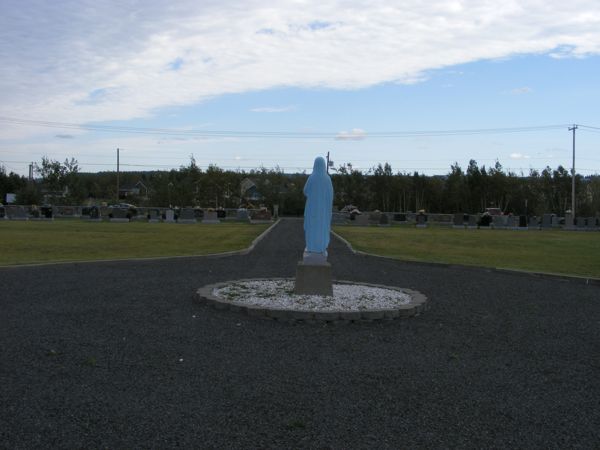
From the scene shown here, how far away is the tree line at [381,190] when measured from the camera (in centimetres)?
6562

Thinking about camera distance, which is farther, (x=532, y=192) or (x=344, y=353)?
(x=532, y=192)

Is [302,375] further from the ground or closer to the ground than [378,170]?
closer to the ground

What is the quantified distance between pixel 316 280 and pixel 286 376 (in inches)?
158

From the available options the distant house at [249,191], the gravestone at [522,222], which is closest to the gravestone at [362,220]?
the gravestone at [522,222]

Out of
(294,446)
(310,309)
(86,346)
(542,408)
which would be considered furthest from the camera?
(310,309)

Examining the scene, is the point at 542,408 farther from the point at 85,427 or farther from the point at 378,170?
the point at 378,170

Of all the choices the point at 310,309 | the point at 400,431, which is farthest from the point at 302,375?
the point at 310,309

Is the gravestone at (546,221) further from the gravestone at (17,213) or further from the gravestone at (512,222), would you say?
the gravestone at (17,213)

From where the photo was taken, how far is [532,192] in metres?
68.3

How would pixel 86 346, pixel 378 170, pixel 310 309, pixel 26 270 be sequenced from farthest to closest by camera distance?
pixel 378 170 < pixel 26 270 < pixel 310 309 < pixel 86 346

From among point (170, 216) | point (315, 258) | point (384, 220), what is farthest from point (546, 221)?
point (315, 258)

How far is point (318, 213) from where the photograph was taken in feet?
32.8

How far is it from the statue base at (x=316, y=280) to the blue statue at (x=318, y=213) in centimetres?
37

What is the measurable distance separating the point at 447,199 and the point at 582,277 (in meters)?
58.3
